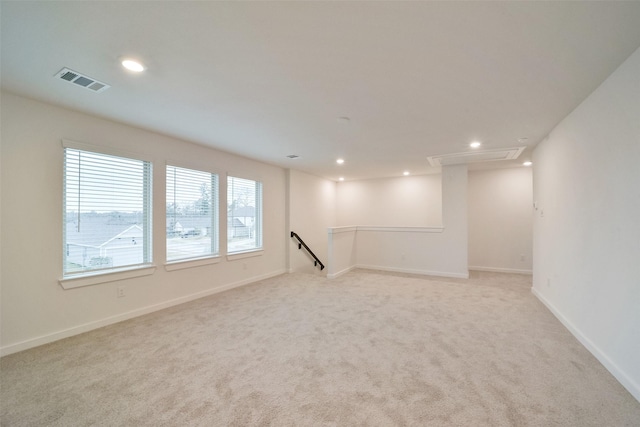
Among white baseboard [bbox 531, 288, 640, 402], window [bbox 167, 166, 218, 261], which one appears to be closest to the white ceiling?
window [bbox 167, 166, 218, 261]

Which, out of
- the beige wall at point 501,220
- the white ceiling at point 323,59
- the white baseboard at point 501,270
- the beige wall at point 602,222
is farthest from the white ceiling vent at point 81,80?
the white baseboard at point 501,270

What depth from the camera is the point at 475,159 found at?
5074 mm

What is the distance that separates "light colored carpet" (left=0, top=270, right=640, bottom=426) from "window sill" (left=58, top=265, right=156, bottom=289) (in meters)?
0.55

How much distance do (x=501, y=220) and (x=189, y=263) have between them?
652 centimetres

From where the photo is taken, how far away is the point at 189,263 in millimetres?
4090

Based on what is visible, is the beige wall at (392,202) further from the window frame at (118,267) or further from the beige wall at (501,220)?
the window frame at (118,267)

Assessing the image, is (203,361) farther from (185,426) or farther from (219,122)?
(219,122)

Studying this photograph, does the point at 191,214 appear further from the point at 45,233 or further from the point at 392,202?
the point at 392,202

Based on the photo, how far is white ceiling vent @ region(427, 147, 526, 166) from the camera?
14.7ft

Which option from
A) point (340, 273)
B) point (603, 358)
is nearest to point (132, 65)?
point (603, 358)

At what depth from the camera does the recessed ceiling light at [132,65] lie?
196 centimetres

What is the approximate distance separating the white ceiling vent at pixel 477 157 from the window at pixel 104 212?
478 centimetres

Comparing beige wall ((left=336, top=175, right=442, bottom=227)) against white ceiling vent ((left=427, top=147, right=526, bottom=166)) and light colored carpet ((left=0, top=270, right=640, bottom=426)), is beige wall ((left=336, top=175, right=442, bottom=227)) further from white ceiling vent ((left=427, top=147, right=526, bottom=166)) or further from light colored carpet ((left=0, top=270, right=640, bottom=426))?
light colored carpet ((left=0, top=270, right=640, bottom=426))

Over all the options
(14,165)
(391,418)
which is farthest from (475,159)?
(14,165)
